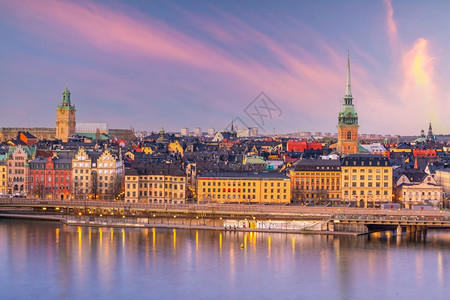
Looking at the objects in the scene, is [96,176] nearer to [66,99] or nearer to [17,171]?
[17,171]

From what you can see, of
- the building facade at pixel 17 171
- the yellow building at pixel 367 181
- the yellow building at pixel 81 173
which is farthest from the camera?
the building facade at pixel 17 171

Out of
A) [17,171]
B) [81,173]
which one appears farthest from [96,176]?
[17,171]

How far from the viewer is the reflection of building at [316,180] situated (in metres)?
57.6

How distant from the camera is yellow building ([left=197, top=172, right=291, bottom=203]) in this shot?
5422cm

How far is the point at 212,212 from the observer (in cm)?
4788

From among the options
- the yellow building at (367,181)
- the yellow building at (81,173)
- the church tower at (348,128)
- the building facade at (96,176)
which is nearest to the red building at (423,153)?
the church tower at (348,128)

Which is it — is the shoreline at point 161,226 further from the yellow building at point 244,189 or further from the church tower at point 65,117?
the church tower at point 65,117

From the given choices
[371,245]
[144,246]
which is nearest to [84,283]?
[144,246]

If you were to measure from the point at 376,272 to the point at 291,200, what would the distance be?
878 inches

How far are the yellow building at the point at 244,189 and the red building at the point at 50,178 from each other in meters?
9.04

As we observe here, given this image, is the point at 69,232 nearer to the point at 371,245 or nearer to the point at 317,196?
the point at 371,245

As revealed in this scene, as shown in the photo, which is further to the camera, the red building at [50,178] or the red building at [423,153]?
the red building at [423,153]

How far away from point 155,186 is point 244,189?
550 centimetres

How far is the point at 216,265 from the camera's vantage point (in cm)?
3525
